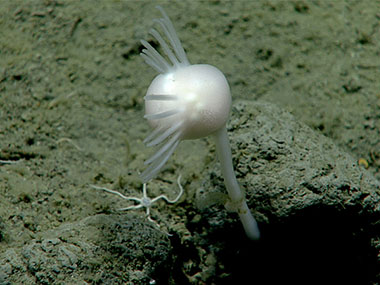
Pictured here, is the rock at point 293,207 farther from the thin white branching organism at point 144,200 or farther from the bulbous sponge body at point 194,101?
Answer: the bulbous sponge body at point 194,101

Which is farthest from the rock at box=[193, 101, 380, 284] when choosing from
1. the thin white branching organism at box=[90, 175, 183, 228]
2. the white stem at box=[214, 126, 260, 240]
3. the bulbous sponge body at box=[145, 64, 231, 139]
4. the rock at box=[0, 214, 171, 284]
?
the bulbous sponge body at box=[145, 64, 231, 139]

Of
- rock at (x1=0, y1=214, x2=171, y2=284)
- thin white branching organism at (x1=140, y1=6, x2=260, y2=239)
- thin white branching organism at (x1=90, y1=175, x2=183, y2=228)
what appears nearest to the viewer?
thin white branching organism at (x1=140, y1=6, x2=260, y2=239)

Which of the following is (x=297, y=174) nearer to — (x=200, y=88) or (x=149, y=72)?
(x=200, y=88)

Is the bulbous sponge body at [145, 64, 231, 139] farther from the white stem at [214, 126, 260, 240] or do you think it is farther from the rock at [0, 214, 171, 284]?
the rock at [0, 214, 171, 284]

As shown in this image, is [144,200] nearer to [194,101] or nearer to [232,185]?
[232,185]

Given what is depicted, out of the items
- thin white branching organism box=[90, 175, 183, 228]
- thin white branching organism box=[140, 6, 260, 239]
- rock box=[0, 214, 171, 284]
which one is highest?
thin white branching organism box=[140, 6, 260, 239]

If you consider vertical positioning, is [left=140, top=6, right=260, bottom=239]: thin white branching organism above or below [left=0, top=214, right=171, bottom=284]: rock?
above
